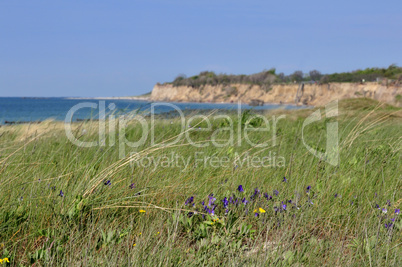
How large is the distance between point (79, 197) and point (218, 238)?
84 cm

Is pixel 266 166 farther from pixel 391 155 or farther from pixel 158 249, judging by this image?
pixel 158 249

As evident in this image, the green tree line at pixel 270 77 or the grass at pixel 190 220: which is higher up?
the green tree line at pixel 270 77

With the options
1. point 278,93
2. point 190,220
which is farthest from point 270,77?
point 190,220

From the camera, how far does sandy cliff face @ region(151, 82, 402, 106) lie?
187 ft

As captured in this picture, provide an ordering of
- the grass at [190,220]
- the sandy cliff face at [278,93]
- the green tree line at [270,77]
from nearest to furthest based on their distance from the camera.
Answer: the grass at [190,220]
the sandy cliff face at [278,93]
the green tree line at [270,77]

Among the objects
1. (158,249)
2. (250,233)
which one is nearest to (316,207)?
(250,233)

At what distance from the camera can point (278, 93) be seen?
69.4m

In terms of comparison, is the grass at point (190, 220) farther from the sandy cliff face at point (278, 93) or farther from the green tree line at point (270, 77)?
the green tree line at point (270, 77)

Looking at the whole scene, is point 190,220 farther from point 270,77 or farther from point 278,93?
point 270,77

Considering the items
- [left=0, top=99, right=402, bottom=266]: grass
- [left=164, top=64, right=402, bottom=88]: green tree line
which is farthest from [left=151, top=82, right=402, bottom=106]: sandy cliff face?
[left=0, top=99, right=402, bottom=266]: grass

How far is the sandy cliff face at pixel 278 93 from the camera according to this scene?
2240 inches

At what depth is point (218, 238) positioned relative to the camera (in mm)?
1996

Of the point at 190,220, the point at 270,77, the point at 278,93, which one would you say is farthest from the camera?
the point at 270,77

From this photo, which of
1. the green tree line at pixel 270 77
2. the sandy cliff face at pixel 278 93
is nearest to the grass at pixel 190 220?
the sandy cliff face at pixel 278 93
